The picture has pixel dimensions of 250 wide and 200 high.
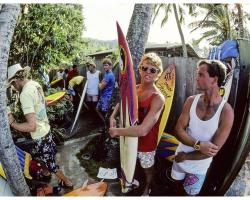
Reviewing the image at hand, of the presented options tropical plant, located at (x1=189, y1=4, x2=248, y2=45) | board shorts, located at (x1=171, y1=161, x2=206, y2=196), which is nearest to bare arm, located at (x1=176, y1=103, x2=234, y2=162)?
board shorts, located at (x1=171, y1=161, x2=206, y2=196)

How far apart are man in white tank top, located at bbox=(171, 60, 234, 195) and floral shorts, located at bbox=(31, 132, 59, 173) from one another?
5.39 ft

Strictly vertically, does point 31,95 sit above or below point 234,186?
above

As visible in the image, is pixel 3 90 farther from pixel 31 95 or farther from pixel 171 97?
pixel 171 97

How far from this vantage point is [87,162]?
5012 millimetres

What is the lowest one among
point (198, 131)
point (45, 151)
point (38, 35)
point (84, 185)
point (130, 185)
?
point (84, 185)

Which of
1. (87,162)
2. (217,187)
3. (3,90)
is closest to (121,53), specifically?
(3,90)

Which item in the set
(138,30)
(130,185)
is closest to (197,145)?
(130,185)

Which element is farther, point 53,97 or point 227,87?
point 53,97

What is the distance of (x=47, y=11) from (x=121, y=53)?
14.1 feet

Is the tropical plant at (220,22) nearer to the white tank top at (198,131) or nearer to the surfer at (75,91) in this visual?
the surfer at (75,91)

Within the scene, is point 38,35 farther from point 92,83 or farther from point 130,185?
point 130,185

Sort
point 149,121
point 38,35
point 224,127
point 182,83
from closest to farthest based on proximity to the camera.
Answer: point 224,127
point 149,121
point 182,83
point 38,35

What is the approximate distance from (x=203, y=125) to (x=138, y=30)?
8.41 feet

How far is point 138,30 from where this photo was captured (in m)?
4.86
